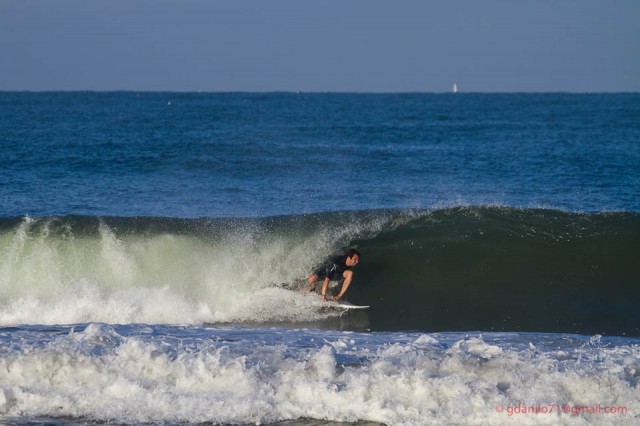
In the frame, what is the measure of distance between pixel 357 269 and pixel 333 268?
111 cm

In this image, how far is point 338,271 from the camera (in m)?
13.6

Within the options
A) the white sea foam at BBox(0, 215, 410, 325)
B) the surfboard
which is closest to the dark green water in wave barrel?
the surfboard

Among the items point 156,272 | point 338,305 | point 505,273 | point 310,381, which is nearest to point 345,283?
point 338,305

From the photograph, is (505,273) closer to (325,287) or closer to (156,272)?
(325,287)

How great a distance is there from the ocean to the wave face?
5 cm

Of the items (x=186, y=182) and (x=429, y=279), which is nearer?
(x=429, y=279)

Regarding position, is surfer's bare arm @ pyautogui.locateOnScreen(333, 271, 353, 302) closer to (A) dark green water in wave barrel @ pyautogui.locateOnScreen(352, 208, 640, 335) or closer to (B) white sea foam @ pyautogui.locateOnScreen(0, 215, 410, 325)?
(A) dark green water in wave barrel @ pyautogui.locateOnScreen(352, 208, 640, 335)

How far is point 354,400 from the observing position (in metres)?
8.23

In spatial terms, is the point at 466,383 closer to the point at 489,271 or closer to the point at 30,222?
the point at 489,271

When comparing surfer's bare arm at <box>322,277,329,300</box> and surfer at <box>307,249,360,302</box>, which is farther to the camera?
surfer at <box>307,249,360,302</box>

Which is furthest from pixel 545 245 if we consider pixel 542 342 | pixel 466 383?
pixel 466 383

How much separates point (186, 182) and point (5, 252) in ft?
27.2

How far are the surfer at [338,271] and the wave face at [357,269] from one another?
33 cm

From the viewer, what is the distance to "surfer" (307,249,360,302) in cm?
1339
